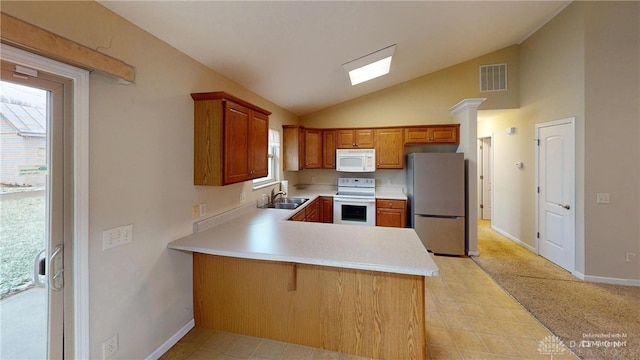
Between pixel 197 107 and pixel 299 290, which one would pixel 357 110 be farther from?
pixel 299 290

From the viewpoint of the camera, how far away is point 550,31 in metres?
3.65

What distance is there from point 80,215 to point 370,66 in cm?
377

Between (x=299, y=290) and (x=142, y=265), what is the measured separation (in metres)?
Result: 1.16

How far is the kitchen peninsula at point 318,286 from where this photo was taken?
5.71 ft

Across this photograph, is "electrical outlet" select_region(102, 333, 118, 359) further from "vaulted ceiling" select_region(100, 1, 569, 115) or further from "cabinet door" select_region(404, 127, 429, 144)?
"cabinet door" select_region(404, 127, 429, 144)

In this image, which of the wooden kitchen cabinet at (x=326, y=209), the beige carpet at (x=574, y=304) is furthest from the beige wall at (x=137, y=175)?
the beige carpet at (x=574, y=304)

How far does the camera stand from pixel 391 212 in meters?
4.31

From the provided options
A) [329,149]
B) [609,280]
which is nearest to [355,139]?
[329,149]

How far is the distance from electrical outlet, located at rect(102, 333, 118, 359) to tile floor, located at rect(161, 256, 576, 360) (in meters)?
0.44

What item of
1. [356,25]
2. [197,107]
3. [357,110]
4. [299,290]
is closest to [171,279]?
[299,290]

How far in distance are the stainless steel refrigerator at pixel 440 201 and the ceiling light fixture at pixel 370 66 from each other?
156 centimetres

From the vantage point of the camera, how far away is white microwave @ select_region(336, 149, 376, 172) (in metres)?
4.68

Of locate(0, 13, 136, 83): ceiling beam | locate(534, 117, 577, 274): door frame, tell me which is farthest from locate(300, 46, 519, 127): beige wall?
locate(0, 13, 136, 83): ceiling beam

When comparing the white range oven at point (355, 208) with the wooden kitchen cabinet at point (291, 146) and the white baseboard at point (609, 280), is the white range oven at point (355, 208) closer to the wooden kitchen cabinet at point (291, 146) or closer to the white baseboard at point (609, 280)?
the wooden kitchen cabinet at point (291, 146)
